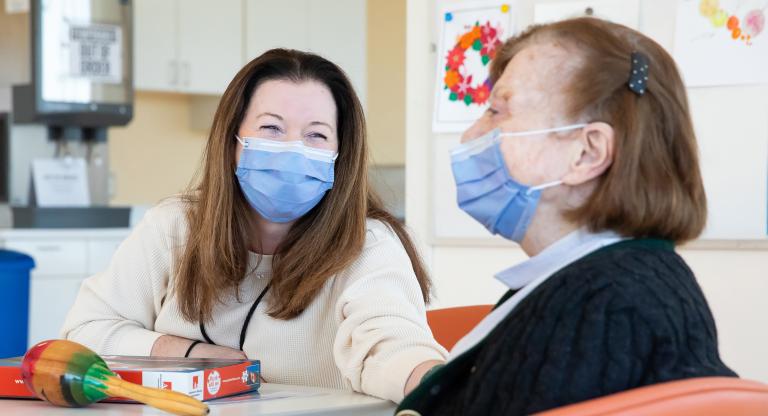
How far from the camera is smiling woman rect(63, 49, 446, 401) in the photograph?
181 cm

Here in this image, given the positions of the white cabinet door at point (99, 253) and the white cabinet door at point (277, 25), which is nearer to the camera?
the white cabinet door at point (99, 253)

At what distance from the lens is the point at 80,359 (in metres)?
1.37

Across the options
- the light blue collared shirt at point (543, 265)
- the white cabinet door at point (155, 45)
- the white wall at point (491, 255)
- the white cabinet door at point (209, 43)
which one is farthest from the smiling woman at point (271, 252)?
the white cabinet door at point (209, 43)

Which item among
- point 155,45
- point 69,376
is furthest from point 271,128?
point 155,45

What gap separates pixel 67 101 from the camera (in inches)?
206

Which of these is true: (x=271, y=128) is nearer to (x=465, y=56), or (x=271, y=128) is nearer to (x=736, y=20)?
(x=465, y=56)

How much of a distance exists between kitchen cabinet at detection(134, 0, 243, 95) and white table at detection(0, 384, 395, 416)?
4822mm

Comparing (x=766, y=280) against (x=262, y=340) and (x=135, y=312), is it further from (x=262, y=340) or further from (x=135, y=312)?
(x=135, y=312)

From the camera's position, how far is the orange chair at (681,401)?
3.01ft

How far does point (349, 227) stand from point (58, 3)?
3.81 m

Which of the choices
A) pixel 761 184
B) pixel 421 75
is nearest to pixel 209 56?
pixel 421 75

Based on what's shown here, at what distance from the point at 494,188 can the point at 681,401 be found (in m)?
0.39

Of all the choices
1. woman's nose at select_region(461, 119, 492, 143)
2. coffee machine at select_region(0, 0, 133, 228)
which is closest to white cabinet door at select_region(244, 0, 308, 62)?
coffee machine at select_region(0, 0, 133, 228)

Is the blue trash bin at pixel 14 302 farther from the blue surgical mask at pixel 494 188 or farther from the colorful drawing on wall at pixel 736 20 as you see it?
the blue surgical mask at pixel 494 188
